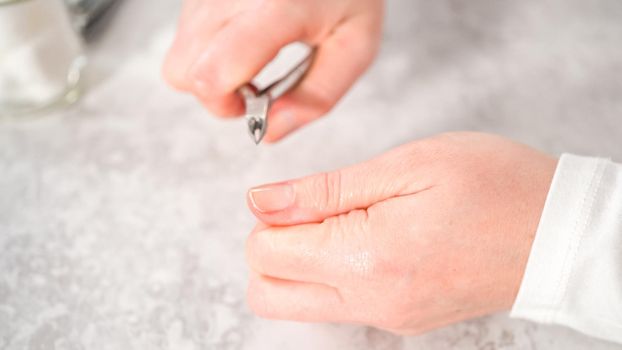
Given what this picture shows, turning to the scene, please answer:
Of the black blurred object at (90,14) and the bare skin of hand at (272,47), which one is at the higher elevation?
the bare skin of hand at (272,47)

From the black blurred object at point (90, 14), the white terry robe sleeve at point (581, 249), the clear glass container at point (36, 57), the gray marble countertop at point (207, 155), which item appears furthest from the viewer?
the black blurred object at point (90, 14)

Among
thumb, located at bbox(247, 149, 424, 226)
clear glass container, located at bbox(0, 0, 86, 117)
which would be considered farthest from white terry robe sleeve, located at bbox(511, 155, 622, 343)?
clear glass container, located at bbox(0, 0, 86, 117)

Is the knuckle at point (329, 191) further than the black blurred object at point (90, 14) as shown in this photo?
No

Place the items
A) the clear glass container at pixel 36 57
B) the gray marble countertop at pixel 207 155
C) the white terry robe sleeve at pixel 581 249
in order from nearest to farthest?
1. the white terry robe sleeve at pixel 581 249
2. the gray marble countertop at pixel 207 155
3. the clear glass container at pixel 36 57

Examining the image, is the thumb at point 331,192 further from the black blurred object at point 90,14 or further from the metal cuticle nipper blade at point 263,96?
the black blurred object at point 90,14

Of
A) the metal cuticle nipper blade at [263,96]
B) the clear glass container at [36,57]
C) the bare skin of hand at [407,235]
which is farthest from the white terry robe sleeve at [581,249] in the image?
the clear glass container at [36,57]

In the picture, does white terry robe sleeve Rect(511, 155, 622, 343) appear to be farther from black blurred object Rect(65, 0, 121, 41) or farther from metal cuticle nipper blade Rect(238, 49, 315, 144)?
black blurred object Rect(65, 0, 121, 41)

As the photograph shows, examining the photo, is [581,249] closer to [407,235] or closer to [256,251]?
[407,235]
